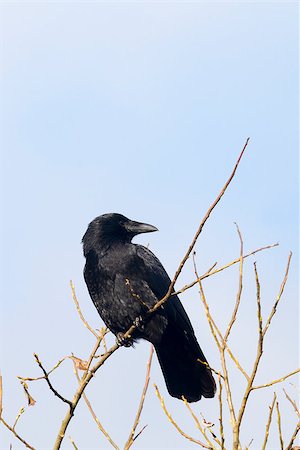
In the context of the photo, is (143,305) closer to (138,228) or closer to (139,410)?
(138,228)

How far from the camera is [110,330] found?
721cm

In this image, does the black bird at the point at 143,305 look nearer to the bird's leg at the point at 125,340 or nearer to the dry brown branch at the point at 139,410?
the bird's leg at the point at 125,340

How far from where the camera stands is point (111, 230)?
775 centimetres

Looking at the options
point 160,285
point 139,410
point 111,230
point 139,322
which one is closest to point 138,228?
point 111,230

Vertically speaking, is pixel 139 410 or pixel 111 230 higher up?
pixel 111 230

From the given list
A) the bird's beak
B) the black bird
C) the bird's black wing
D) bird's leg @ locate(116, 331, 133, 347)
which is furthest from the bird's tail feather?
the bird's beak

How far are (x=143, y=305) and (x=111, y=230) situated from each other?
1.13m

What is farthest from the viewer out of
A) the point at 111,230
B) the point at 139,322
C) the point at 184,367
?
the point at 111,230

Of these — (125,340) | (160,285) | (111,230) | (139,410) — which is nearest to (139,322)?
(125,340)

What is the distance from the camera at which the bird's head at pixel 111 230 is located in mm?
7641

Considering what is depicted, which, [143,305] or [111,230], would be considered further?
[111,230]

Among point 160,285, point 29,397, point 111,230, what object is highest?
point 111,230

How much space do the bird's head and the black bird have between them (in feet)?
0.04

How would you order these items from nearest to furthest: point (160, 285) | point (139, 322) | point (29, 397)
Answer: point (29, 397) < point (139, 322) < point (160, 285)
